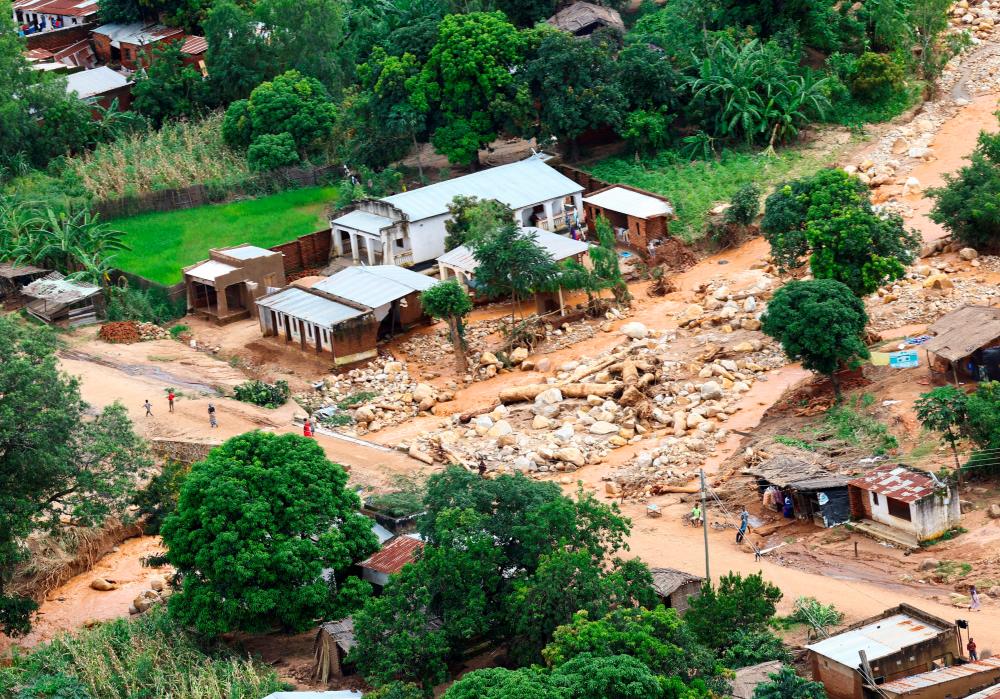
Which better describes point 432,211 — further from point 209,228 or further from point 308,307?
point 209,228

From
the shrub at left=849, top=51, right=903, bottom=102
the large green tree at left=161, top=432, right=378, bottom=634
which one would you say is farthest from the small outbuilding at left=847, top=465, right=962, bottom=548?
the shrub at left=849, top=51, right=903, bottom=102

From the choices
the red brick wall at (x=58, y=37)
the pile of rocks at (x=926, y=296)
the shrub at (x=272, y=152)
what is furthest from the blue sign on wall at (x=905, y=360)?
the red brick wall at (x=58, y=37)

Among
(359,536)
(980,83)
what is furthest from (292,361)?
(980,83)

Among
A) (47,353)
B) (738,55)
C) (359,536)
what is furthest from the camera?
(738,55)

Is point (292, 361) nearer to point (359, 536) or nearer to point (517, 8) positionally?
point (359, 536)

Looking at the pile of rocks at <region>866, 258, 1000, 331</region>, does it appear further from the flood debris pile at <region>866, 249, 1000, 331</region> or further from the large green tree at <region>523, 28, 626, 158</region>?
the large green tree at <region>523, 28, 626, 158</region>

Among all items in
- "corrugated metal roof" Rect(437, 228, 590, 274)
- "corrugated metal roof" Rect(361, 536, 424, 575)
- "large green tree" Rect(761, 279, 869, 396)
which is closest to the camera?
"corrugated metal roof" Rect(361, 536, 424, 575)

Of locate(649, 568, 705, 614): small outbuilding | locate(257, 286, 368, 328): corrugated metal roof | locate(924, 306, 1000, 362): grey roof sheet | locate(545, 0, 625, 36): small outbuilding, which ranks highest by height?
locate(545, 0, 625, 36): small outbuilding
